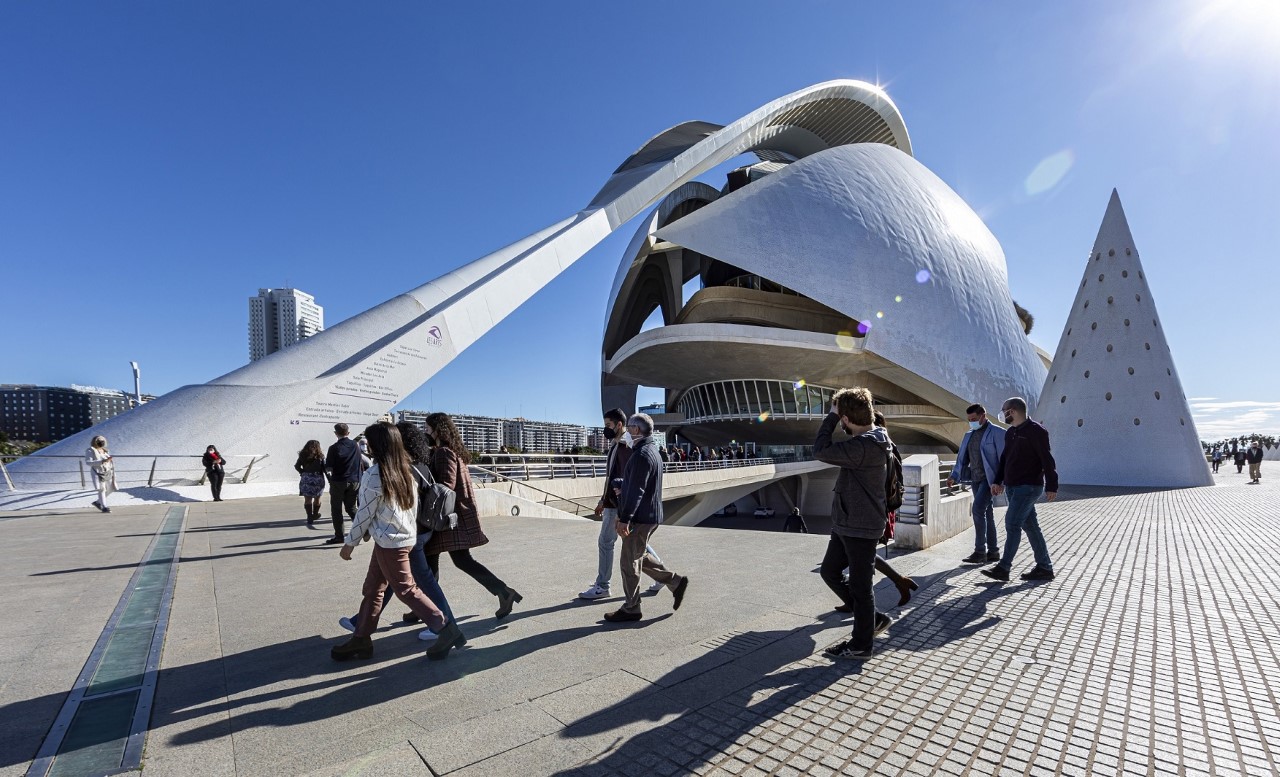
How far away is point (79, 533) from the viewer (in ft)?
22.4

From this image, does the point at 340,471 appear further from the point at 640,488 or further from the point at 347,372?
the point at 347,372

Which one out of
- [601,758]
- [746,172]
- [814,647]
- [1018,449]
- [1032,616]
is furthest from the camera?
[746,172]

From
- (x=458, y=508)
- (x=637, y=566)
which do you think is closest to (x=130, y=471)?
(x=458, y=508)

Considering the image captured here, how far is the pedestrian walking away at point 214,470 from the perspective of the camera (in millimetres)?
9844

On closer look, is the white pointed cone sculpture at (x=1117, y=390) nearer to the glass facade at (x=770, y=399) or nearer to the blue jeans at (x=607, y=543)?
the glass facade at (x=770, y=399)

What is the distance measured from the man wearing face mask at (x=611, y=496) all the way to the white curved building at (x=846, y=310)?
20663 mm

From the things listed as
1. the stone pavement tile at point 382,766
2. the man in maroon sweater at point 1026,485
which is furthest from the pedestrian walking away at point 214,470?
the man in maroon sweater at point 1026,485

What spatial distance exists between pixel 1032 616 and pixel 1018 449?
1.49 m

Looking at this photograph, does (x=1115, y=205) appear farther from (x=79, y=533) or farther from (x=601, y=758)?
(x=79, y=533)

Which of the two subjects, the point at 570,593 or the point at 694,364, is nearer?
the point at 570,593

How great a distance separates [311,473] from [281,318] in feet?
142

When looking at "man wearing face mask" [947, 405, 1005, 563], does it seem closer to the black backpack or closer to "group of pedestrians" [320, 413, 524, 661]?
the black backpack

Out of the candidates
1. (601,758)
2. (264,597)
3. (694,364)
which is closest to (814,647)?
(601,758)

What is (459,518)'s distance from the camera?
3396 millimetres
